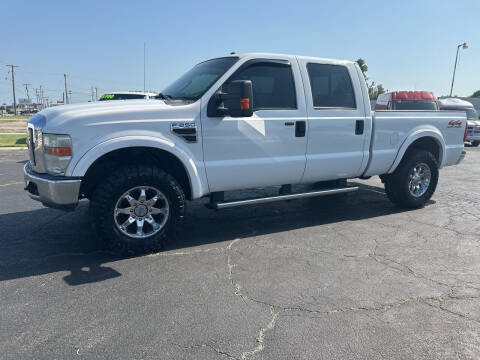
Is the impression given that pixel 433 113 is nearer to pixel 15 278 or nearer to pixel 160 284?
pixel 160 284

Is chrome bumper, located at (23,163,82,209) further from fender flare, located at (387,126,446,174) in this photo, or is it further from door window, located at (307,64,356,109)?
fender flare, located at (387,126,446,174)

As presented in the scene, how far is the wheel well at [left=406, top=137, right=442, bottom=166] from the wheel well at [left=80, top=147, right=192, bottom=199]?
12.2 ft

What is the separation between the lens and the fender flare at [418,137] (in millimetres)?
5453

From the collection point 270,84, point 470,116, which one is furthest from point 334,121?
point 470,116

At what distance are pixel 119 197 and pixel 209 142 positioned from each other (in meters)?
1.09

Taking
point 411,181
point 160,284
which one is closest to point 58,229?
point 160,284

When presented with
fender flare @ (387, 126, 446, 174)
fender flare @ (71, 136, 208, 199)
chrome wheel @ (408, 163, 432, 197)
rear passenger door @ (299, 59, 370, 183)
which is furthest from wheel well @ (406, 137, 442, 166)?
fender flare @ (71, 136, 208, 199)

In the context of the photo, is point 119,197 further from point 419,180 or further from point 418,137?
point 419,180

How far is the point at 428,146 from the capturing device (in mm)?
6000

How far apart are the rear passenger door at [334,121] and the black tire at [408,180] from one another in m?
0.85

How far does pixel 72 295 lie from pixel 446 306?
2.99 m

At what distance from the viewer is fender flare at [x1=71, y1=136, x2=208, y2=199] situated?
347 centimetres

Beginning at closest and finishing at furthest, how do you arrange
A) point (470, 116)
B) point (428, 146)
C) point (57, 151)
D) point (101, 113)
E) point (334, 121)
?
1. point (57, 151)
2. point (101, 113)
3. point (334, 121)
4. point (428, 146)
5. point (470, 116)

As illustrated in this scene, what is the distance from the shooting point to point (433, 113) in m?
5.74
